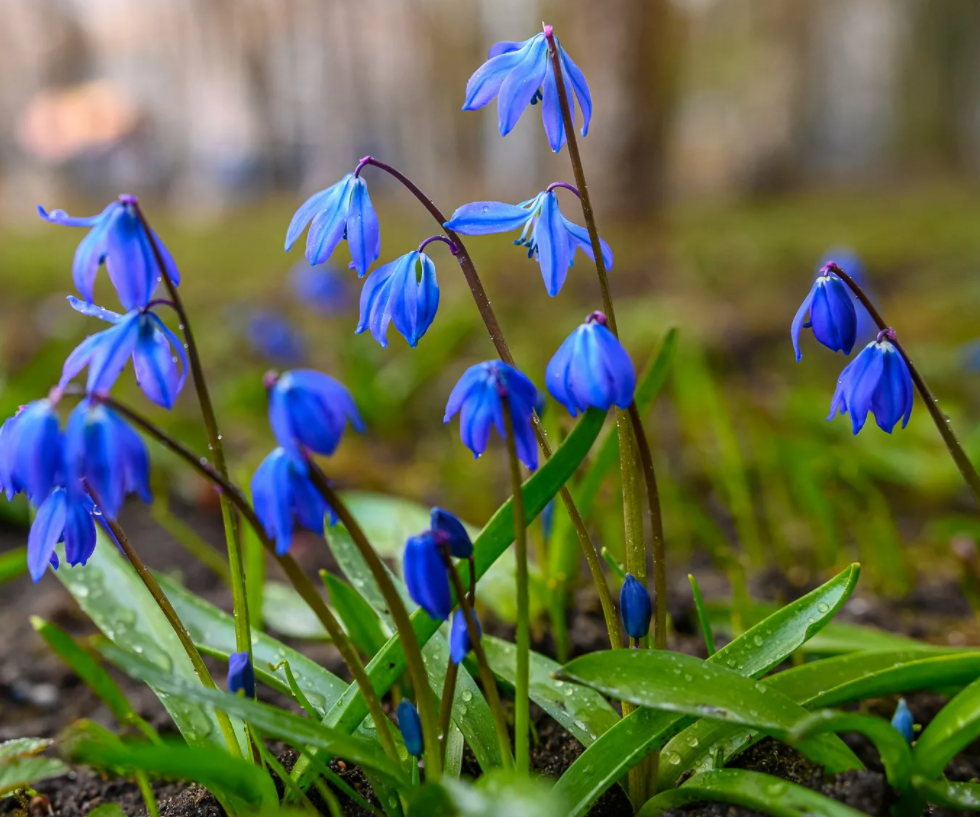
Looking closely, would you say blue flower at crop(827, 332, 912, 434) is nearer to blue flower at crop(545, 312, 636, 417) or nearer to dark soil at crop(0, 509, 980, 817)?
blue flower at crop(545, 312, 636, 417)

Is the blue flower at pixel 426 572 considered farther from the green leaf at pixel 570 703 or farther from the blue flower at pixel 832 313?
the blue flower at pixel 832 313

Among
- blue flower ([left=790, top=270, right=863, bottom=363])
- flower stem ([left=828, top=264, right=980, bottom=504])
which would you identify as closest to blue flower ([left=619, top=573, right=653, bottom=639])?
blue flower ([left=790, top=270, right=863, bottom=363])

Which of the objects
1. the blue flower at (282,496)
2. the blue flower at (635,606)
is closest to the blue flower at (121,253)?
the blue flower at (282,496)

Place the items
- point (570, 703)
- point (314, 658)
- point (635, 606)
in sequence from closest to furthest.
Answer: point (635, 606), point (570, 703), point (314, 658)

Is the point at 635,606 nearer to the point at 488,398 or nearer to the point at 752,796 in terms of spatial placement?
the point at 752,796

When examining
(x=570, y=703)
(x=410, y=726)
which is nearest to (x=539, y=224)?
(x=410, y=726)

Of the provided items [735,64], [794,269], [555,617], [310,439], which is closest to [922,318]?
[794,269]
